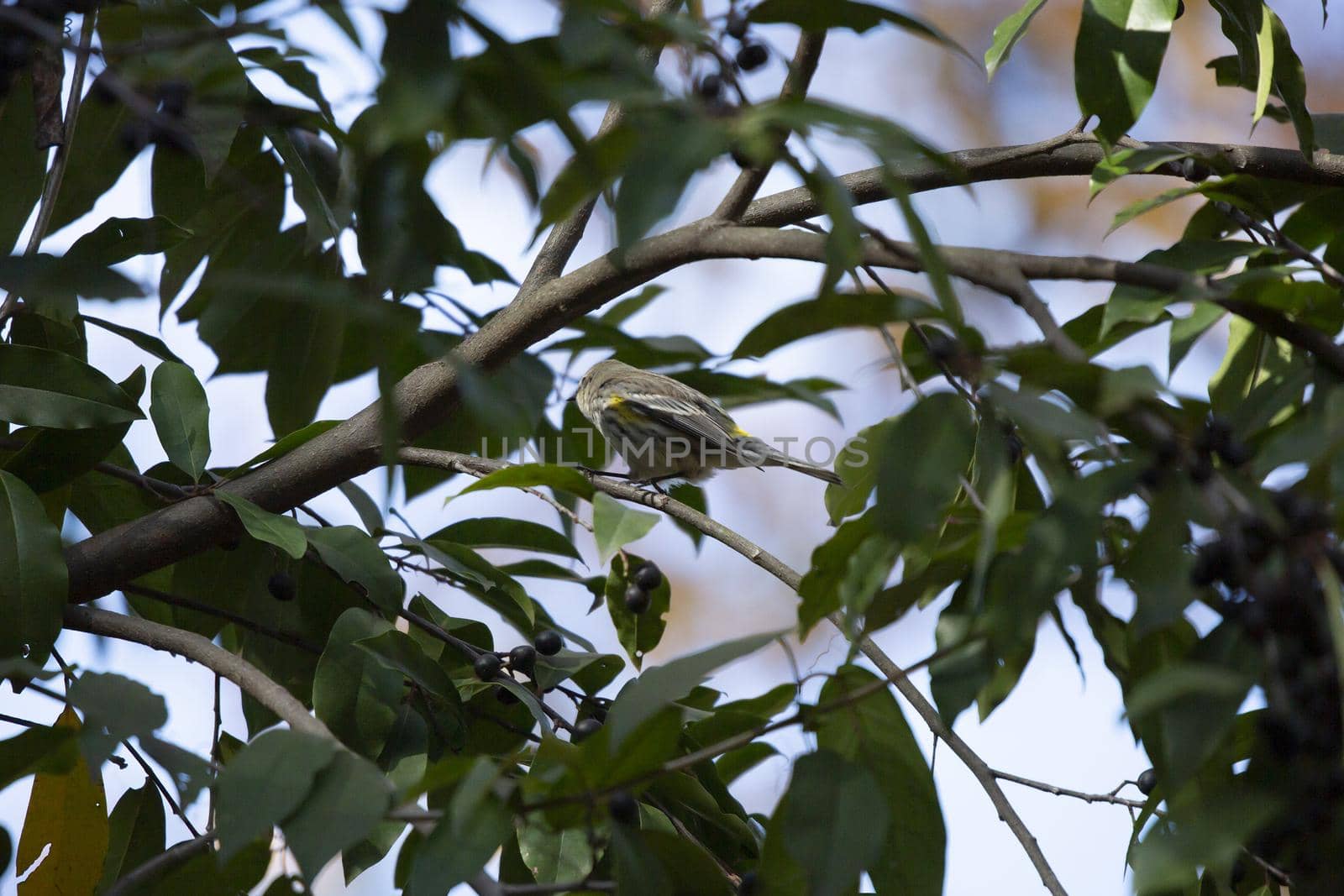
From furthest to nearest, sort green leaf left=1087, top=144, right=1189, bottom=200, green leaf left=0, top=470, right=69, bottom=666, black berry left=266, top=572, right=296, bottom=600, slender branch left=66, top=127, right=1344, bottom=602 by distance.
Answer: black berry left=266, top=572, right=296, bottom=600 < slender branch left=66, top=127, right=1344, bottom=602 < green leaf left=1087, top=144, right=1189, bottom=200 < green leaf left=0, top=470, right=69, bottom=666

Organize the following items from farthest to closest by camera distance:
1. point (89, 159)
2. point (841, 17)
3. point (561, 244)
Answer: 1. point (89, 159)
2. point (561, 244)
3. point (841, 17)

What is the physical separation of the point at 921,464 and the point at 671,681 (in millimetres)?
340

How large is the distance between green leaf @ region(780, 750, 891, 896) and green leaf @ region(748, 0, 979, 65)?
0.74 m

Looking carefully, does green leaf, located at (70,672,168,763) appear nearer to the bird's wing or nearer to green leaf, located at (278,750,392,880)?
green leaf, located at (278,750,392,880)

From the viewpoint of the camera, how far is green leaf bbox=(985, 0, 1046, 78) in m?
1.98

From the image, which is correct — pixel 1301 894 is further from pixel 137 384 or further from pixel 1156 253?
pixel 137 384

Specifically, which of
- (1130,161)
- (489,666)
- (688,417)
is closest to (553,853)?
(489,666)

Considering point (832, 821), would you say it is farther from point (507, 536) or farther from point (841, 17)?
point (507, 536)

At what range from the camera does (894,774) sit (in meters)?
1.38

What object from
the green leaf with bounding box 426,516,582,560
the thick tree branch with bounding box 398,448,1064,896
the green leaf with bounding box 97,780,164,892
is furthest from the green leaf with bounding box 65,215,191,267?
the green leaf with bounding box 97,780,164,892

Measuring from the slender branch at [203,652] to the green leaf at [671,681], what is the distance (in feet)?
1.14

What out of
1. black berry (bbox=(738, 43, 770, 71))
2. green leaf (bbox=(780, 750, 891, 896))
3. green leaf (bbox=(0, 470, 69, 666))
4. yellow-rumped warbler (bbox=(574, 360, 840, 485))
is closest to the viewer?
green leaf (bbox=(780, 750, 891, 896))

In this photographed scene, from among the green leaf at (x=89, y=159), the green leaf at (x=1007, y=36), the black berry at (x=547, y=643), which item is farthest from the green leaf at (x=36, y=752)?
the green leaf at (x=1007, y=36)

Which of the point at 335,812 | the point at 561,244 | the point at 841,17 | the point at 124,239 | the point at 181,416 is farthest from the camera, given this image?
the point at 561,244
